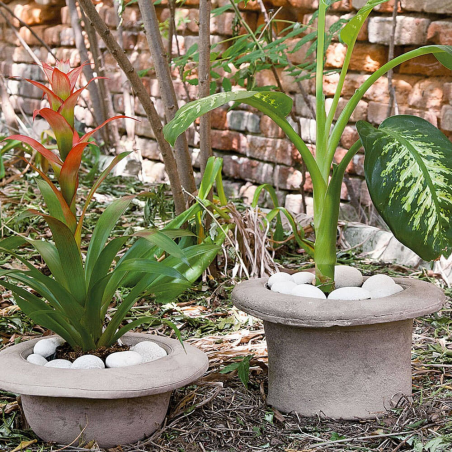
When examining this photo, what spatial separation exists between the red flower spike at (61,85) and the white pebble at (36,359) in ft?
1.99

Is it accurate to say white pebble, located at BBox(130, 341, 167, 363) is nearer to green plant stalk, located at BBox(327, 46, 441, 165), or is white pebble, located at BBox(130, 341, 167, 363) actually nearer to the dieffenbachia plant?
the dieffenbachia plant

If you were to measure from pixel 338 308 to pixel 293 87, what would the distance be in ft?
8.35

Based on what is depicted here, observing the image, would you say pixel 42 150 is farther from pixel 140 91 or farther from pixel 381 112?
pixel 381 112

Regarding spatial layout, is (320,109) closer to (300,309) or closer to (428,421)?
(300,309)

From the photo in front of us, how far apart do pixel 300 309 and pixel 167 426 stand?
41 centimetres

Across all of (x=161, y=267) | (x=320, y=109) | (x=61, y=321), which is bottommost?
(x=61, y=321)

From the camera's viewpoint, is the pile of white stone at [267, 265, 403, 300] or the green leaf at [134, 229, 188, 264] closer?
the green leaf at [134, 229, 188, 264]

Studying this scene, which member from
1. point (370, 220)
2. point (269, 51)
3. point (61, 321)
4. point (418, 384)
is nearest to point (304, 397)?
point (418, 384)

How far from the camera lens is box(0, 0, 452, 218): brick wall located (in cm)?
318

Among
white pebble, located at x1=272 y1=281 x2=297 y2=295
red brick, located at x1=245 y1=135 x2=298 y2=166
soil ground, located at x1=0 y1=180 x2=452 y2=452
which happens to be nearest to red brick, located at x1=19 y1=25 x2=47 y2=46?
red brick, located at x1=245 y1=135 x2=298 y2=166

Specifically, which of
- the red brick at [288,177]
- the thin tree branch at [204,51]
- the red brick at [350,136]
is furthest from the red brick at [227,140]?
the thin tree branch at [204,51]

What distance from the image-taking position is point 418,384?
1801mm

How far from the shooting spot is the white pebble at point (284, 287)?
1.71m

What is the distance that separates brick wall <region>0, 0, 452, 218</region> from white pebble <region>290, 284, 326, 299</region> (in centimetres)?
176
